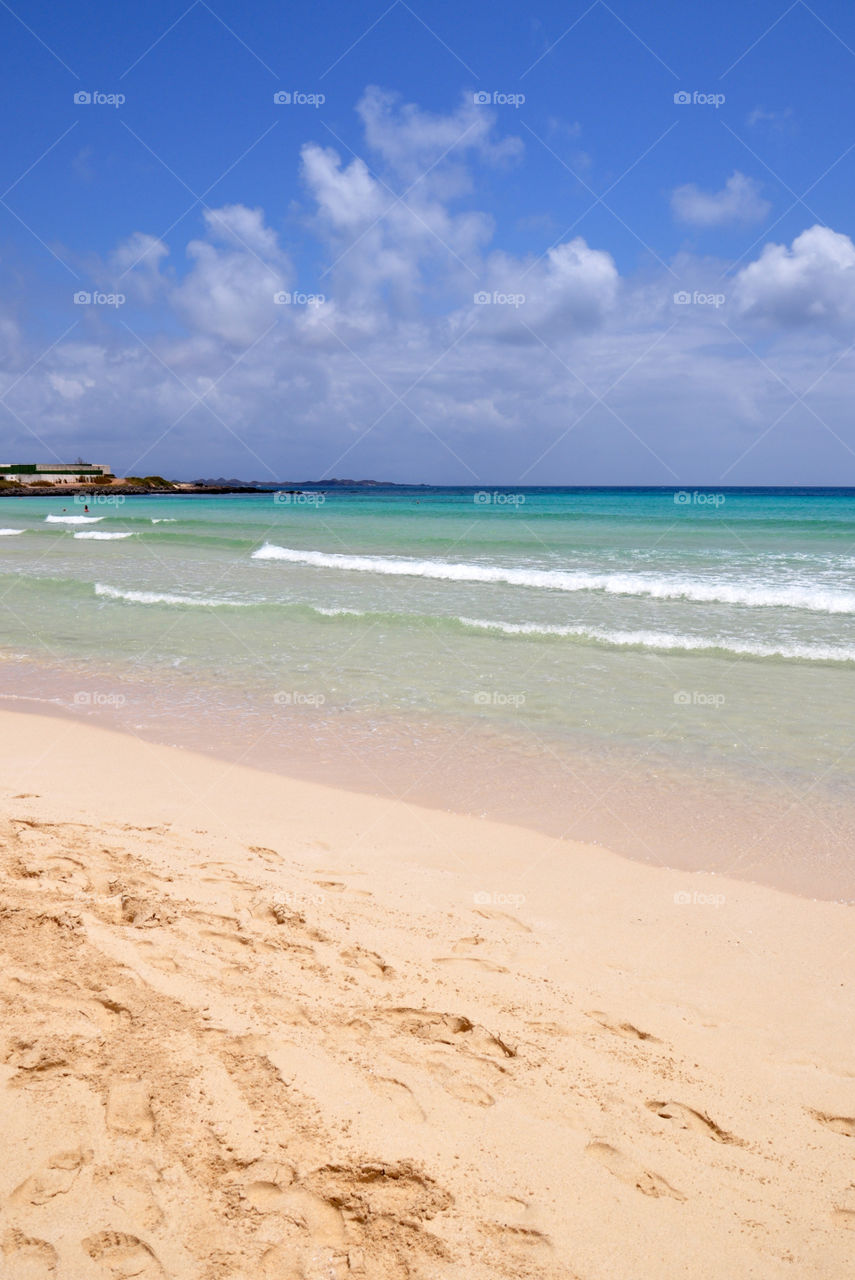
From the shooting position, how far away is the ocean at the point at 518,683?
18.4ft

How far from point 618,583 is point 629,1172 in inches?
578

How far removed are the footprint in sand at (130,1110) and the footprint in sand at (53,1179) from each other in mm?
115

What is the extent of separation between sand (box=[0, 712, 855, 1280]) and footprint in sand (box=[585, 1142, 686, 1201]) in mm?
11

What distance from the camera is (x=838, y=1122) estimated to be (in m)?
2.68

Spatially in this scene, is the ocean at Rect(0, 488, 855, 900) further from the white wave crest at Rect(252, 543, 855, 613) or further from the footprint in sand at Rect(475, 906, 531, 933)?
the footprint in sand at Rect(475, 906, 531, 933)

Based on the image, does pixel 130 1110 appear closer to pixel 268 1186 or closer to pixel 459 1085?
pixel 268 1186

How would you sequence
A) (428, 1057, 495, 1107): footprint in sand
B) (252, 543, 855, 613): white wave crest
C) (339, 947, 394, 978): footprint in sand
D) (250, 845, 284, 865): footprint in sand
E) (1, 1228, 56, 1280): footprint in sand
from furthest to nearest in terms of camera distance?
(252, 543, 855, 613): white wave crest → (250, 845, 284, 865): footprint in sand → (339, 947, 394, 978): footprint in sand → (428, 1057, 495, 1107): footprint in sand → (1, 1228, 56, 1280): footprint in sand

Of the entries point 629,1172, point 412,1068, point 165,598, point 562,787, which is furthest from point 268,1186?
point 165,598

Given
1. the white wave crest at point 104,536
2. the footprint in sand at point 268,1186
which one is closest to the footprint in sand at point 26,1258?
the footprint in sand at point 268,1186

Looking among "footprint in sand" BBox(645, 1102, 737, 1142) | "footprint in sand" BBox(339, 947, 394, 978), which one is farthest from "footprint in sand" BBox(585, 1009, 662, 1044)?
"footprint in sand" BBox(339, 947, 394, 978)

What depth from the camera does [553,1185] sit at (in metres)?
2.31

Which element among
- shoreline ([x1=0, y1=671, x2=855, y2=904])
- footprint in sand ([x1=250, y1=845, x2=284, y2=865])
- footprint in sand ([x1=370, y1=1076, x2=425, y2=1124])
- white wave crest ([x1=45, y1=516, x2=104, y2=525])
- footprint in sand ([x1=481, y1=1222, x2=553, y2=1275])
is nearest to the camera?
footprint in sand ([x1=481, y1=1222, x2=553, y2=1275])

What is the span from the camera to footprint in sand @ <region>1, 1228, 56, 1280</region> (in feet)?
6.36

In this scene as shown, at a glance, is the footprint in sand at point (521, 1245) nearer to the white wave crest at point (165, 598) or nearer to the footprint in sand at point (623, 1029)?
the footprint in sand at point (623, 1029)
